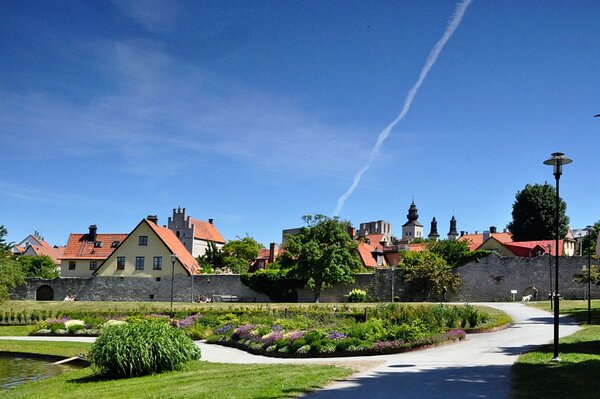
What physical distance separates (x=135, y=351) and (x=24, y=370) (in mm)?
6518

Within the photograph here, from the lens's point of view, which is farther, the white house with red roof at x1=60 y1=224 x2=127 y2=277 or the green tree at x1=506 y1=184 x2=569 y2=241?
the green tree at x1=506 y1=184 x2=569 y2=241

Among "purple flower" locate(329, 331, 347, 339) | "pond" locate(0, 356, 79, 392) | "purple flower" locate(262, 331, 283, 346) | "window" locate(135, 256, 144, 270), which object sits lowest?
"pond" locate(0, 356, 79, 392)

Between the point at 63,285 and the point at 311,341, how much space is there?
4069 cm

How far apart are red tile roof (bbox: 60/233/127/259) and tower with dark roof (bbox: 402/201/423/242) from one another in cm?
11245

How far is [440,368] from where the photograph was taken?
13.3 meters

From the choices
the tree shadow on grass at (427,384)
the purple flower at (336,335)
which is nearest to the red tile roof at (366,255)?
the purple flower at (336,335)

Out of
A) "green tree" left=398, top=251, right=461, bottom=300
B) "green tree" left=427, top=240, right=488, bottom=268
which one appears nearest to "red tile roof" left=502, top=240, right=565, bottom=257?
"green tree" left=427, top=240, right=488, bottom=268

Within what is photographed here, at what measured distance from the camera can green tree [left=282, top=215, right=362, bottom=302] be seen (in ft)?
152

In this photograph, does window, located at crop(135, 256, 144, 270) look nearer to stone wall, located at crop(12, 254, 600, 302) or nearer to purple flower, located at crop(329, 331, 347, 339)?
stone wall, located at crop(12, 254, 600, 302)

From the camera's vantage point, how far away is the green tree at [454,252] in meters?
46.1

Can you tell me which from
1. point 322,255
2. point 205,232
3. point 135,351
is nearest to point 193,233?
point 205,232

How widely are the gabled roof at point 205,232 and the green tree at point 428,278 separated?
45864 mm

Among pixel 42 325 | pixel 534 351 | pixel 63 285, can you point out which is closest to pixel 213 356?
pixel 534 351

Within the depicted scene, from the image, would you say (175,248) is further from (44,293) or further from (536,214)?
(536,214)
